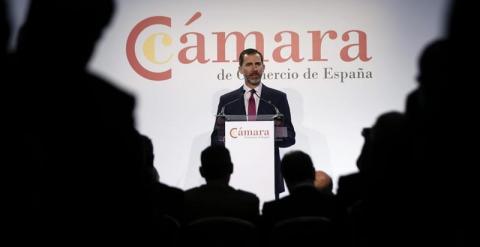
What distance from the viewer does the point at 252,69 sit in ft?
17.9

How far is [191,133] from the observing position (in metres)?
5.79

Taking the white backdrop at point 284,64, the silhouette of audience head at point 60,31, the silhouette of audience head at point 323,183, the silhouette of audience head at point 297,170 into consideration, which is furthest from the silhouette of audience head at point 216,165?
the white backdrop at point 284,64

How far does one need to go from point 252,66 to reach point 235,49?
0.45 meters

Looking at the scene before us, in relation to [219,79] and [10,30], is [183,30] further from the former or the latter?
[10,30]

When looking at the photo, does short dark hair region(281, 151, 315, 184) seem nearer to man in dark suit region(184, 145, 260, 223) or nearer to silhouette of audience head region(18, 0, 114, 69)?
man in dark suit region(184, 145, 260, 223)

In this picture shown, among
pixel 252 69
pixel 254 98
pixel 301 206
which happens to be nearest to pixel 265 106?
pixel 254 98

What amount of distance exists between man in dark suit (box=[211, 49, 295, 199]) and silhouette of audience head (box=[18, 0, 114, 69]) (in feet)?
14.0

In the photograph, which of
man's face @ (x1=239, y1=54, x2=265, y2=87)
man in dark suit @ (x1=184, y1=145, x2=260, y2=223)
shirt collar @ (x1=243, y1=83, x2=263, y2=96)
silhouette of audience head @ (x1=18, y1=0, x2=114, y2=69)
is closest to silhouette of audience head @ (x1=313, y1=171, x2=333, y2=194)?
shirt collar @ (x1=243, y1=83, x2=263, y2=96)

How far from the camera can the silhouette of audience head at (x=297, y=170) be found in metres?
2.85

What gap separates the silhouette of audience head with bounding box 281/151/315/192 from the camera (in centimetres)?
285

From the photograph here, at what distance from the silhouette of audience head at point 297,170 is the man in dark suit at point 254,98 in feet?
Result: 6.16

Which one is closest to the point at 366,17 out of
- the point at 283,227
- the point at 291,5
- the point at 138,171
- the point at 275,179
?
the point at 291,5

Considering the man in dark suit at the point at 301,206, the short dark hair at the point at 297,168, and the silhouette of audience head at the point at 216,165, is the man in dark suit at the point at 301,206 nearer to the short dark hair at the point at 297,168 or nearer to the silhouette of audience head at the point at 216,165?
the short dark hair at the point at 297,168

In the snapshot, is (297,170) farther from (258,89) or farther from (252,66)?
(252,66)
